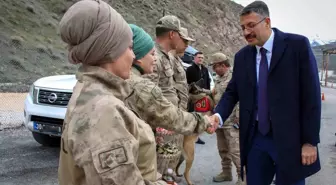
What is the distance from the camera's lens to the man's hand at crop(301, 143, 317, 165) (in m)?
2.91

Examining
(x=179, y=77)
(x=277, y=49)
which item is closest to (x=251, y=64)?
(x=277, y=49)

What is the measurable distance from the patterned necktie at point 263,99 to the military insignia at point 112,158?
6.17ft

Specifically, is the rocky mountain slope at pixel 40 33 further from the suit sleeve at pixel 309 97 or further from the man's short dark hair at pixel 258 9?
the suit sleeve at pixel 309 97

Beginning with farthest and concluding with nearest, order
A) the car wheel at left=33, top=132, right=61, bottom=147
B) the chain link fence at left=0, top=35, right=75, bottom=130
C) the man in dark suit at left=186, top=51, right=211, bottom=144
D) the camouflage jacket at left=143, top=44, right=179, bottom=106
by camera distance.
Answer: the chain link fence at left=0, top=35, right=75, bottom=130, the car wheel at left=33, top=132, right=61, bottom=147, the man in dark suit at left=186, top=51, right=211, bottom=144, the camouflage jacket at left=143, top=44, right=179, bottom=106

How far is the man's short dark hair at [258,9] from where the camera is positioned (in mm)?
3074

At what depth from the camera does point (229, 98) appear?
3.53 meters

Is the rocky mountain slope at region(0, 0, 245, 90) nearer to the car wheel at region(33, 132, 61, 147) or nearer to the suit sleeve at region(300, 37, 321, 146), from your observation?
the car wheel at region(33, 132, 61, 147)

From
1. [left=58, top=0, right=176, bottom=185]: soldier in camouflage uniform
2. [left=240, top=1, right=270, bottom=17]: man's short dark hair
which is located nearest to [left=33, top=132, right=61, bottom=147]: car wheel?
[left=240, top=1, right=270, bottom=17]: man's short dark hair

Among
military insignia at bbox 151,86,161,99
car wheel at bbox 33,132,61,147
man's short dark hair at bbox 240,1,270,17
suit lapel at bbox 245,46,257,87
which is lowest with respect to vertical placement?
car wheel at bbox 33,132,61,147

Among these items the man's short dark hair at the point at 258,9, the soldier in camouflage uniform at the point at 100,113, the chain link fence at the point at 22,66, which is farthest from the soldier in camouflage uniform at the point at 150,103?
the chain link fence at the point at 22,66

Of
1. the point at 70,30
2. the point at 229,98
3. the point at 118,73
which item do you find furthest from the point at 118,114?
the point at 229,98

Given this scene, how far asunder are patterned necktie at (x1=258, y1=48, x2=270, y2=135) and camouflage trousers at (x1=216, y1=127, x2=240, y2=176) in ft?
7.22

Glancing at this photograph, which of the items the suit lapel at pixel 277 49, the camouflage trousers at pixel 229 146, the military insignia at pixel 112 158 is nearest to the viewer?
the military insignia at pixel 112 158

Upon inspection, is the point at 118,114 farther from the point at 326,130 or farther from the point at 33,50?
the point at 33,50
